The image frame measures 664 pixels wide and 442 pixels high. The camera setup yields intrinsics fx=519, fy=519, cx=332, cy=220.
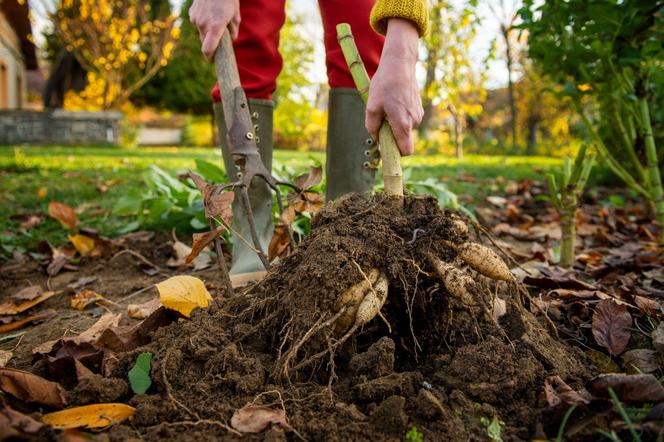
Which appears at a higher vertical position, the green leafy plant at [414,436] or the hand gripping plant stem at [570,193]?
the hand gripping plant stem at [570,193]

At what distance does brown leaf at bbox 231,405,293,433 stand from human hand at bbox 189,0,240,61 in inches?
52.6

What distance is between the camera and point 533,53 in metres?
2.93

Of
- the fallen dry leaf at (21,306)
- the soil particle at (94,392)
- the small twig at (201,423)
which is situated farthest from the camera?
the fallen dry leaf at (21,306)

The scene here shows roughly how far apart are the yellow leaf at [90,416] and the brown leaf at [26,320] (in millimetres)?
898

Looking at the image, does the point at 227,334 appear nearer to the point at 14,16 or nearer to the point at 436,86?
the point at 436,86

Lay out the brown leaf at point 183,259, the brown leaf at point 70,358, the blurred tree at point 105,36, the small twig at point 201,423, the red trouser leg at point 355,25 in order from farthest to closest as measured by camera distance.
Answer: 1. the blurred tree at point 105,36
2. the brown leaf at point 183,259
3. the red trouser leg at point 355,25
4. the brown leaf at point 70,358
5. the small twig at point 201,423

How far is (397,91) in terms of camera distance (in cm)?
149

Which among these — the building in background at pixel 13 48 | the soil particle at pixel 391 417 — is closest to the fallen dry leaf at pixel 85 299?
the soil particle at pixel 391 417

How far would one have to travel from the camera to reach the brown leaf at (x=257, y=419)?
107cm

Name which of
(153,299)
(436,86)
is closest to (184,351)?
(153,299)

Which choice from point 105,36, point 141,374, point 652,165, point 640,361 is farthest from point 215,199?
point 105,36

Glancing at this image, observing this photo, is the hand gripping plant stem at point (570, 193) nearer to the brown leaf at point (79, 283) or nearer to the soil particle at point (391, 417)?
the soil particle at point (391, 417)

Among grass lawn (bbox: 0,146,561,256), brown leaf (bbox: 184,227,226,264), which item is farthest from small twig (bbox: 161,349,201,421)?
grass lawn (bbox: 0,146,561,256)

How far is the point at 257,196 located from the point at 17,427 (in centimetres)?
151
